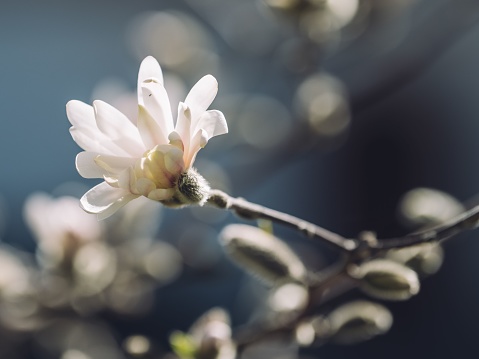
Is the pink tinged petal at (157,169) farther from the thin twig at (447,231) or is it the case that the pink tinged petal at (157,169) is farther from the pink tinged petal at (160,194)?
the thin twig at (447,231)

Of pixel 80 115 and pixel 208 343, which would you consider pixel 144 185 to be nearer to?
pixel 80 115

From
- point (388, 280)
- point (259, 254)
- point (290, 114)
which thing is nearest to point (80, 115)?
point (259, 254)

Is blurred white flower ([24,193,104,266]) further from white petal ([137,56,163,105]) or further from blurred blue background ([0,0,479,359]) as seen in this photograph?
white petal ([137,56,163,105])

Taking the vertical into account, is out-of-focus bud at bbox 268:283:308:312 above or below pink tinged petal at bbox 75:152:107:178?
above

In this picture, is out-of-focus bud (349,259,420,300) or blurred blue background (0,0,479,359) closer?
out-of-focus bud (349,259,420,300)

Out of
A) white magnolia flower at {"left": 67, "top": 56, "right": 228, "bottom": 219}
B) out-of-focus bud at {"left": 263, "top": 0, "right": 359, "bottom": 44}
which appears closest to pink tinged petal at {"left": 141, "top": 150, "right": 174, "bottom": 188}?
white magnolia flower at {"left": 67, "top": 56, "right": 228, "bottom": 219}

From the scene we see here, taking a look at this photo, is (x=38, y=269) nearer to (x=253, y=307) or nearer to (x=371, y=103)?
(x=253, y=307)

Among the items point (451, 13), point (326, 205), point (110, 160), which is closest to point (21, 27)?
point (326, 205)
